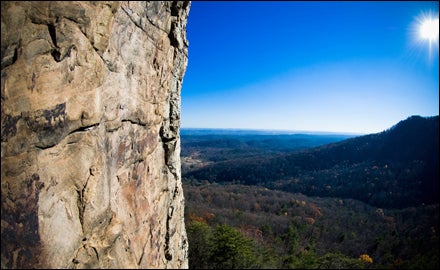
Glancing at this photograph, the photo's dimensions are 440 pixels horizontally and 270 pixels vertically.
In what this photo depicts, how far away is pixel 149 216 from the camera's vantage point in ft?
39.2

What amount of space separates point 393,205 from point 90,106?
376 ft

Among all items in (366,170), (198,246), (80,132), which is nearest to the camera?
(80,132)

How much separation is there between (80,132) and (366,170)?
135 m

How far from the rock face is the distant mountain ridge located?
4313 inches

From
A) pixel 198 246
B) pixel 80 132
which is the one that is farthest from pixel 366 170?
pixel 80 132

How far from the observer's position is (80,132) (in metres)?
8.43

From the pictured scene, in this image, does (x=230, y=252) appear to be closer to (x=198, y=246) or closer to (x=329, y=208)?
(x=198, y=246)

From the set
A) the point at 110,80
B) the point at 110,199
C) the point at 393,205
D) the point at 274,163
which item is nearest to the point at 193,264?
the point at 110,199

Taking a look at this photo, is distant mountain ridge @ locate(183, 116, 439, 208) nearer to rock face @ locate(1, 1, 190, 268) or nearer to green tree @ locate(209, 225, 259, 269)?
green tree @ locate(209, 225, 259, 269)

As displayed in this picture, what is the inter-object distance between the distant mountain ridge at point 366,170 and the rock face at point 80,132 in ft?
359

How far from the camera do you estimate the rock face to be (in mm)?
6945

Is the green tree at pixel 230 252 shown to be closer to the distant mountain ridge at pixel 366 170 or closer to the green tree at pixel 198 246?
the green tree at pixel 198 246

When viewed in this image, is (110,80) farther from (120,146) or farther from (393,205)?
(393,205)

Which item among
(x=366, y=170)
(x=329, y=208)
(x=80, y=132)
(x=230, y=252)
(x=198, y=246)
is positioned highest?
(x=80, y=132)
